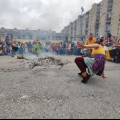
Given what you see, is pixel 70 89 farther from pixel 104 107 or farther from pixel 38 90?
pixel 104 107

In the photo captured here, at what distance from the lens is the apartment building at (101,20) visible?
120 feet

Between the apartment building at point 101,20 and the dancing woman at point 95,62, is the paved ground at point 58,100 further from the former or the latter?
the apartment building at point 101,20

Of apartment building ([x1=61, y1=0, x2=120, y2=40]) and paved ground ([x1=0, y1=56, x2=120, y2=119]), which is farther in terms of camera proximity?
apartment building ([x1=61, y1=0, x2=120, y2=40])

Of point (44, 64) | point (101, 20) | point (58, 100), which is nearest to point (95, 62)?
point (58, 100)

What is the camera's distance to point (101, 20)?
46.1 m

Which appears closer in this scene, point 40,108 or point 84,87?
point 40,108

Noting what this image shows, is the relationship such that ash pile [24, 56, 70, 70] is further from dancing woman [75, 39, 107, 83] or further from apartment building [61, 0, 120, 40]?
apartment building [61, 0, 120, 40]

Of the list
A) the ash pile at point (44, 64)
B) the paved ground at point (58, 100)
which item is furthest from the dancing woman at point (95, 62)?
the ash pile at point (44, 64)

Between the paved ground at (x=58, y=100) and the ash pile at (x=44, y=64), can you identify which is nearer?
the paved ground at (x=58, y=100)

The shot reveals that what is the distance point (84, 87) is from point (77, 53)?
11124 mm

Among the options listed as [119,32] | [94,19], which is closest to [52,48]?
[119,32]

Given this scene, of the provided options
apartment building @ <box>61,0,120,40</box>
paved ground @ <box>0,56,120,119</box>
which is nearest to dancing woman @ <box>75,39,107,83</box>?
paved ground @ <box>0,56,120,119</box>

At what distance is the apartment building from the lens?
3664cm

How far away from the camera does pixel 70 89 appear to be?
3.38 m
